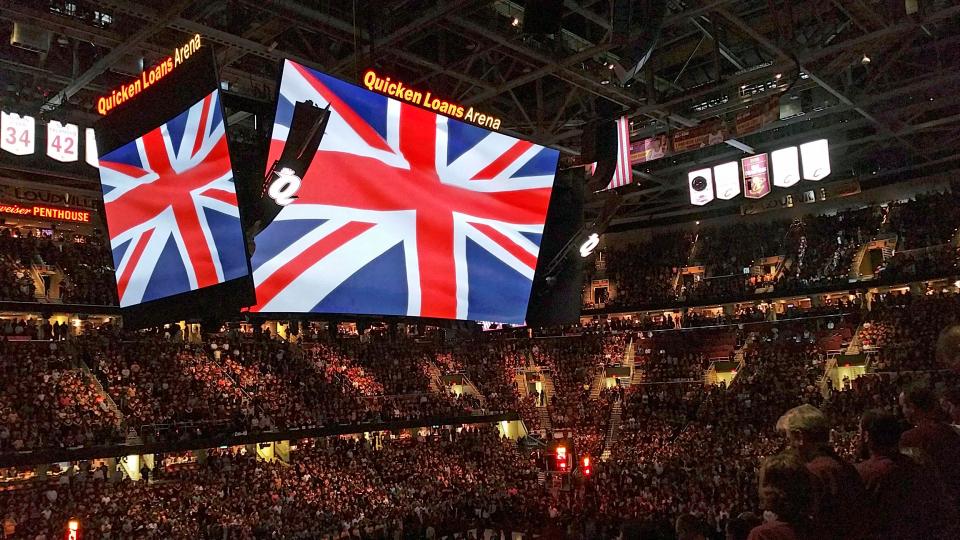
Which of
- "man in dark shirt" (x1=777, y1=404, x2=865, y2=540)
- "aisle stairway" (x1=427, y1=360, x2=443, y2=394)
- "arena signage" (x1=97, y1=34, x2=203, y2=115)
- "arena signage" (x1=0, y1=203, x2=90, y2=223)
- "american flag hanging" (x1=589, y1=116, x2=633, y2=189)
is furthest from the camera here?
"aisle stairway" (x1=427, y1=360, x2=443, y2=394)

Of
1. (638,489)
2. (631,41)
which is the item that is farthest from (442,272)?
(638,489)

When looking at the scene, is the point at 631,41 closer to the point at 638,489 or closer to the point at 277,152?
the point at 277,152

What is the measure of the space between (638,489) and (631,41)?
16986 millimetres

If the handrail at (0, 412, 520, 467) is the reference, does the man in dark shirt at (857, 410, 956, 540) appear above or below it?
above

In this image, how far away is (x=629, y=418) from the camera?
30.1 m

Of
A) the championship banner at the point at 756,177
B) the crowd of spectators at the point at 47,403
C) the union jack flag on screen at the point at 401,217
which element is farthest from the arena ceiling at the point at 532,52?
the crowd of spectators at the point at 47,403

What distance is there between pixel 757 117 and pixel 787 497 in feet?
Answer: 51.6

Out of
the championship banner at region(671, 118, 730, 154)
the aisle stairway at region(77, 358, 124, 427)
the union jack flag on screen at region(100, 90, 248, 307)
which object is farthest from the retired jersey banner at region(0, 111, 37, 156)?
the championship banner at region(671, 118, 730, 154)

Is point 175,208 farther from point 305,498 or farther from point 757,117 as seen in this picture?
point 305,498

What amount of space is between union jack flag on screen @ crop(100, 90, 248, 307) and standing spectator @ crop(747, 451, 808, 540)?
11.1 feet

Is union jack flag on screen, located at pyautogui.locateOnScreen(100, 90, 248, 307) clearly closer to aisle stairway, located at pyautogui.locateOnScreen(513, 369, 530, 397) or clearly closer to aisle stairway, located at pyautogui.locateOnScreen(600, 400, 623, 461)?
aisle stairway, located at pyautogui.locateOnScreen(600, 400, 623, 461)

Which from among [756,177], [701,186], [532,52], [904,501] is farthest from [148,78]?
[701,186]

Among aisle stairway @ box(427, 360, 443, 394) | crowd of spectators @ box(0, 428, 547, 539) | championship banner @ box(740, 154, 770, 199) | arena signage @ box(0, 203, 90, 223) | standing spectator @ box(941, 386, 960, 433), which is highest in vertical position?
arena signage @ box(0, 203, 90, 223)

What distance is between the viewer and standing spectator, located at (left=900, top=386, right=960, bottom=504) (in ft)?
10.7
